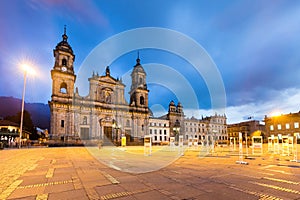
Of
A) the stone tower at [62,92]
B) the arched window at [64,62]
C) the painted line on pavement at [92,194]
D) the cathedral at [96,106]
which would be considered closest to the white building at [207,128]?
the cathedral at [96,106]

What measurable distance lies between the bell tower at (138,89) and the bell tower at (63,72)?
16808 millimetres

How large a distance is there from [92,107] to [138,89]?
1478cm

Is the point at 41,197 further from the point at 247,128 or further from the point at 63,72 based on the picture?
the point at 247,128

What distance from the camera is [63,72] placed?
39.1 metres

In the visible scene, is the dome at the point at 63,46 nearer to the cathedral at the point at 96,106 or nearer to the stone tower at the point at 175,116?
the cathedral at the point at 96,106

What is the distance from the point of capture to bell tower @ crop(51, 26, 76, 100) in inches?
1511

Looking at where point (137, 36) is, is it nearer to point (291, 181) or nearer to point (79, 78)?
point (291, 181)

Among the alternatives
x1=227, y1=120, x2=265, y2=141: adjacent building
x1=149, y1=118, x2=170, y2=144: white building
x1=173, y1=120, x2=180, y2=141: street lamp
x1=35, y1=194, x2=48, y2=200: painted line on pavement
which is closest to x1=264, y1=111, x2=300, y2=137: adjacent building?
x1=227, y1=120, x2=265, y2=141: adjacent building

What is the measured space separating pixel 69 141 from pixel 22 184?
3419 centimetres

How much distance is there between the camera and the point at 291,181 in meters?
5.25

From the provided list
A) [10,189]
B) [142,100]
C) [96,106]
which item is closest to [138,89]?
[142,100]

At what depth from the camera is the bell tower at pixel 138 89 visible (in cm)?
5138

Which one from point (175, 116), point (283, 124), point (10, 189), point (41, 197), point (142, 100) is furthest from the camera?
point (175, 116)

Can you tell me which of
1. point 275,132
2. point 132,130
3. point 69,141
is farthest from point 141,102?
point 275,132
